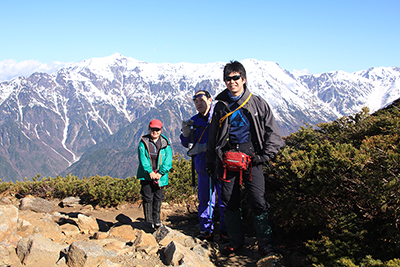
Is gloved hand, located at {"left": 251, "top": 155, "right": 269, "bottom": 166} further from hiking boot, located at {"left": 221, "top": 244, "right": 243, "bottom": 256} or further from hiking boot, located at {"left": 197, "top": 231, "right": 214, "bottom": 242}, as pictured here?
hiking boot, located at {"left": 197, "top": 231, "right": 214, "bottom": 242}

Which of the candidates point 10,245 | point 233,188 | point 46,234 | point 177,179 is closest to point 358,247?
point 233,188

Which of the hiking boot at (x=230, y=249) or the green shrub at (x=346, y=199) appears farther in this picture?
the hiking boot at (x=230, y=249)

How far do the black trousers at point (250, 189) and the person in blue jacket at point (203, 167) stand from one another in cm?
76

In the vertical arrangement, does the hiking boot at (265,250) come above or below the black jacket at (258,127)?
below

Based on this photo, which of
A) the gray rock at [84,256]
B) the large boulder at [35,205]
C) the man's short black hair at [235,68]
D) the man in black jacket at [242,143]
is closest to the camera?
the gray rock at [84,256]

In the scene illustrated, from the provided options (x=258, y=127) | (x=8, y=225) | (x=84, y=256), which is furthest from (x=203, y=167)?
(x=8, y=225)

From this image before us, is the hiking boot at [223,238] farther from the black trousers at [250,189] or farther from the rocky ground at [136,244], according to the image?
the black trousers at [250,189]

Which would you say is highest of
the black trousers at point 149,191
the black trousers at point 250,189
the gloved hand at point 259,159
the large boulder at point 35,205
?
the gloved hand at point 259,159

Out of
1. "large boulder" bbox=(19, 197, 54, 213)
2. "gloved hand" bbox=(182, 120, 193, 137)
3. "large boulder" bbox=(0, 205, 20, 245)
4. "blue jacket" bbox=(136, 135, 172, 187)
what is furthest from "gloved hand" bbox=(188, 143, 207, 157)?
"large boulder" bbox=(19, 197, 54, 213)

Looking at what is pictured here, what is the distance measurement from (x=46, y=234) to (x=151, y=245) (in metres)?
2.00

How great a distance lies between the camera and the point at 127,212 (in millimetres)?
8930

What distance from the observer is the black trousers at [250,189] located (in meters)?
4.35

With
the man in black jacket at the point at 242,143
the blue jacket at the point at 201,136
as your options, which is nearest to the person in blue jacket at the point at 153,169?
the blue jacket at the point at 201,136

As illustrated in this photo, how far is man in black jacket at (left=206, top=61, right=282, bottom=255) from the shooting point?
4340 mm
